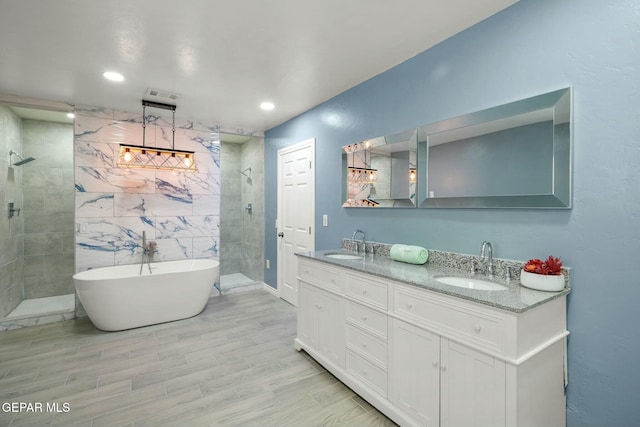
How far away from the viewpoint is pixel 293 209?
410 centimetres

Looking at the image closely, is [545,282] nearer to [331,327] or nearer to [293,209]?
[331,327]

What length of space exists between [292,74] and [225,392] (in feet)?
8.64

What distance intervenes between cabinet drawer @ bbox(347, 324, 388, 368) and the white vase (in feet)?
2.90

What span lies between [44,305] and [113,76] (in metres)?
3.04

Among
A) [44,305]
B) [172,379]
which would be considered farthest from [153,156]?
[172,379]

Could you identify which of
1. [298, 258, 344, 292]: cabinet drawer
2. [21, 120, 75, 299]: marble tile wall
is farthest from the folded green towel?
[21, 120, 75, 299]: marble tile wall

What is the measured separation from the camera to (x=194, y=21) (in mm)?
2004

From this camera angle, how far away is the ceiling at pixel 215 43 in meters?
1.88

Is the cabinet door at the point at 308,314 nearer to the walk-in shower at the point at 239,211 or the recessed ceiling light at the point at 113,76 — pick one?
the walk-in shower at the point at 239,211

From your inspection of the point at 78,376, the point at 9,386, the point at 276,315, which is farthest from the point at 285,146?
the point at 9,386

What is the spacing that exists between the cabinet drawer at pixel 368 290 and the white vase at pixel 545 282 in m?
0.75

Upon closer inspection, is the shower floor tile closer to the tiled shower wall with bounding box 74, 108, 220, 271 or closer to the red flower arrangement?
the tiled shower wall with bounding box 74, 108, 220, 271

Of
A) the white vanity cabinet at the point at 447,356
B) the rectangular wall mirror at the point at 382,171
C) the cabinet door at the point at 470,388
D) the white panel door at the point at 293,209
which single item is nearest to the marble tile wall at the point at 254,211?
the white panel door at the point at 293,209

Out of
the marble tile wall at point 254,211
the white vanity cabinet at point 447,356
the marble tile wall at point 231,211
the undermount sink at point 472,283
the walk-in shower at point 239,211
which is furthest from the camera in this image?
the marble tile wall at point 231,211
